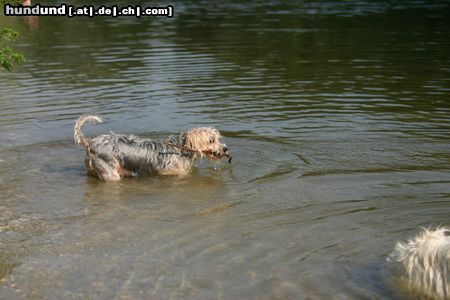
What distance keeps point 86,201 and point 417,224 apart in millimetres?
4916

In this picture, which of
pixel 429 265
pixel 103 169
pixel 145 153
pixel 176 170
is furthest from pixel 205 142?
pixel 429 265

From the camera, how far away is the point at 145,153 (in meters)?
12.2

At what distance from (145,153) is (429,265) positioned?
608 cm

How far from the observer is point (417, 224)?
970 cm

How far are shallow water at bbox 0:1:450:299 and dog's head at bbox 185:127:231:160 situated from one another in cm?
43

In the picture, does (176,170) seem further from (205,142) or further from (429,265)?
(429,265)

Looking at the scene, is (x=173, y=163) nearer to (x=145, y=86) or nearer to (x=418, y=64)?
(x=145, y=86)

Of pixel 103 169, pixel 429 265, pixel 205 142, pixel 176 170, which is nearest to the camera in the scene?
pixel 429 265

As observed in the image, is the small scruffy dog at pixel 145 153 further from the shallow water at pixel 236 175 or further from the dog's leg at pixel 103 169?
the shallow water at pixel 236 175

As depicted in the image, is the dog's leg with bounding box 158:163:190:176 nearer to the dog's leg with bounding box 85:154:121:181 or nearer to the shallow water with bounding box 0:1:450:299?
the shallow water with bounding box 0:1:450:299

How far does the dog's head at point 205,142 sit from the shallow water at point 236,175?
1.42 ft

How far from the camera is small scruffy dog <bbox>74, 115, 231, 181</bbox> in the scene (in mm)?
12016

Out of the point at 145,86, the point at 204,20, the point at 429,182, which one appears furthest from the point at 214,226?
the point at 204,20

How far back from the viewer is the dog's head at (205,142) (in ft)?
40.0
